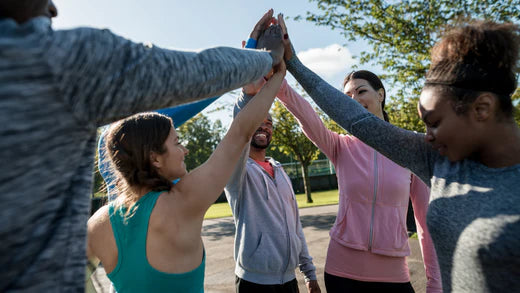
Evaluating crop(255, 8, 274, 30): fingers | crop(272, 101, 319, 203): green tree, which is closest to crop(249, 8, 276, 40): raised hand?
crop(255, 8, 274, 30): fingers

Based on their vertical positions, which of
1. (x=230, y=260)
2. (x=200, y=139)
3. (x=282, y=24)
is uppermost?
(x=282, y=24)

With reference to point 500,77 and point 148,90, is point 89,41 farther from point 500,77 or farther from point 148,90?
point 500,77

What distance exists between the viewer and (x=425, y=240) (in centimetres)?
273

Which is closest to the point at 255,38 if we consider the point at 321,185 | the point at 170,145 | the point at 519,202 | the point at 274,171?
the point at 170,145

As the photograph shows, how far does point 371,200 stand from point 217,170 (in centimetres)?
152

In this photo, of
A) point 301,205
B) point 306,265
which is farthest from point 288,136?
point 306,265

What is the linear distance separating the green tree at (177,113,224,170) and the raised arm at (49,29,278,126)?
189ft

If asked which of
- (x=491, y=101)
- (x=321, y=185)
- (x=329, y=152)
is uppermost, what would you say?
(x=491, y=101)

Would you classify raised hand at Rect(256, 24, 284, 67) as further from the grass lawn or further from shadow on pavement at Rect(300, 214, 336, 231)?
the grass lawn

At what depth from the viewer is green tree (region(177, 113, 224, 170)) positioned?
59856mm

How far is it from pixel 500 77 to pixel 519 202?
461mm

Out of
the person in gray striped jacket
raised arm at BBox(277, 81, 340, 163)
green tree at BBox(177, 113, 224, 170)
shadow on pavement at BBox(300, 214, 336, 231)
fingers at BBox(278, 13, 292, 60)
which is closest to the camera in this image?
the person in gray striped jacket

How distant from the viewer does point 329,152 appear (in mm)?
2861

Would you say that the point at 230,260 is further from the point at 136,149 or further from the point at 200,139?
the point at 200,139
